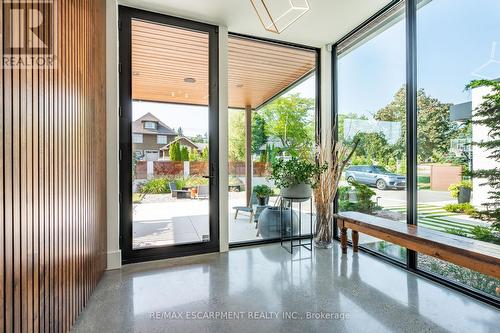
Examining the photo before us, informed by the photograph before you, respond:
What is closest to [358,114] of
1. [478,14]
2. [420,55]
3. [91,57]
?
[420,55]

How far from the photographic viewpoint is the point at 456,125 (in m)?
2.39

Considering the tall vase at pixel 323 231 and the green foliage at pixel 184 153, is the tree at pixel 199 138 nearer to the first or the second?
the green foliage at pixel 184 153

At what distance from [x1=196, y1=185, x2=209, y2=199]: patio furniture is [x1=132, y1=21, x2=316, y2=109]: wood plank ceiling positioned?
1.08 meters

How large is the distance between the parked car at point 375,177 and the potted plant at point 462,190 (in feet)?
1.65

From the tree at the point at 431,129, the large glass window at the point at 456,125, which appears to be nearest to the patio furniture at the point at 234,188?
the tree at the point at 431,129

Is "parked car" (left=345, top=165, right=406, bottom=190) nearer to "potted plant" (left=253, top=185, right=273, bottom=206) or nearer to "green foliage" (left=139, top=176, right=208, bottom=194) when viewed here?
"potted plant" (left=253, top=185, right=273, bottom=206)

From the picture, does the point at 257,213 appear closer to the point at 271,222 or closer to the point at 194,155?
the point at 271,222

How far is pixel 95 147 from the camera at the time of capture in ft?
8.06

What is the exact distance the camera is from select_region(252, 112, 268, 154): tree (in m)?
3.74

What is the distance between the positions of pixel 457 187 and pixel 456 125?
0.57 meters

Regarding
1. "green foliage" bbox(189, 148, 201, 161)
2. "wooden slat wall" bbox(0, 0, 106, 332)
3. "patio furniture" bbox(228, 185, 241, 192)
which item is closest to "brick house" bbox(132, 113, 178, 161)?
"green foliage" bbox(189, 148, 201, 161)

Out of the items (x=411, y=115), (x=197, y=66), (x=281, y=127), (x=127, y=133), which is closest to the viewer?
(x=411, y=115)

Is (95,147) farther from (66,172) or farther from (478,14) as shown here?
(478,14)

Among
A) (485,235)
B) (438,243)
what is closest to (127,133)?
(438,243)
